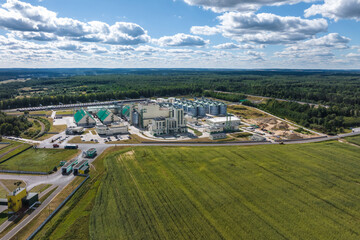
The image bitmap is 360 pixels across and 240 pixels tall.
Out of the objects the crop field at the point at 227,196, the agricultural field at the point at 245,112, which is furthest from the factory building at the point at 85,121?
the agricultural field at the point at 245,112

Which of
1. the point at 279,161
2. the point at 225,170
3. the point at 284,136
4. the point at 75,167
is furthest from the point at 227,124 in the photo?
the point at 75,167

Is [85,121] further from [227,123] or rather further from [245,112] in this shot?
[245,112]

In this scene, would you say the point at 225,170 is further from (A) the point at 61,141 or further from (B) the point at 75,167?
(A) the point at 61,141

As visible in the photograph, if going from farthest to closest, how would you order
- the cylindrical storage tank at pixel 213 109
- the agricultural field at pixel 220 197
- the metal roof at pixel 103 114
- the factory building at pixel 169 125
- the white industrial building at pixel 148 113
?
the cylindrical storage tank at pixel 213 109
the metal roof at pixel 103 114
the white industrial building at pixel 148 113
the factory building at pixel 169 125
the agricultural field at pixel 220 197

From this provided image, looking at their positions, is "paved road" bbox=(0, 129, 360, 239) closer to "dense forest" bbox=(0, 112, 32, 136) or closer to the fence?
the fence

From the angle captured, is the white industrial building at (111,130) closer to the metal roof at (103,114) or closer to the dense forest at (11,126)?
the metal roof at (103,114)

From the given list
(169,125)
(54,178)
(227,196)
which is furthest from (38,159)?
(227,196)

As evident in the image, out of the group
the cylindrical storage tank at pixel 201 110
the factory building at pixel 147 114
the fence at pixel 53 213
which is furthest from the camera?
the cylindrical storage tank at pixel 201 110
